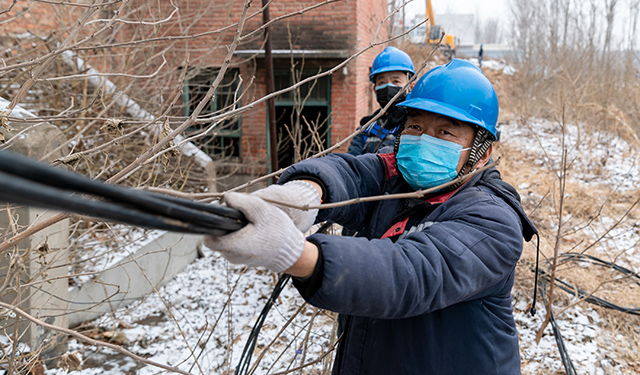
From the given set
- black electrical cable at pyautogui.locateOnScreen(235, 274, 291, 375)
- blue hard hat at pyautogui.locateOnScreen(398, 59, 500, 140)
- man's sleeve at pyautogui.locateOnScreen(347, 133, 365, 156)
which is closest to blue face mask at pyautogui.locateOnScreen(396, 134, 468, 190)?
blue hard hat at pyautogui.locateOnScreen(398, 59, 500, 140)

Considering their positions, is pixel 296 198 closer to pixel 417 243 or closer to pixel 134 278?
pixel 417 243

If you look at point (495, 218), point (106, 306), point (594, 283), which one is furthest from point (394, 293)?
point (594, 283)

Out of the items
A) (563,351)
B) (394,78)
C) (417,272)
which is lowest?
(563,351)

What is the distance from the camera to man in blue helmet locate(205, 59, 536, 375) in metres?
0.98

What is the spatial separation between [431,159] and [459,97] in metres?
0.25

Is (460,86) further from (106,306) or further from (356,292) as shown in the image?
(106,306)

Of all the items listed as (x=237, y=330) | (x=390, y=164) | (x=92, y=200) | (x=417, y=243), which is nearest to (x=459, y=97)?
(x=390, y=164)

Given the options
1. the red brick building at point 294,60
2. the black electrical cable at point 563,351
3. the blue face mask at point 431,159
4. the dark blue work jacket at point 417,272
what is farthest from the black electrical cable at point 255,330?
the red brick building at point 294,60

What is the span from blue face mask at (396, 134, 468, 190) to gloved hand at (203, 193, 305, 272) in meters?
0.81

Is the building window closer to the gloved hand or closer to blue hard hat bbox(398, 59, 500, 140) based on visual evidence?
blue hard hat bbox(398, 59, 500, 140)

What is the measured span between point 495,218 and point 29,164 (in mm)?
1144

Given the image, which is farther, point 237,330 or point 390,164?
point 237,330

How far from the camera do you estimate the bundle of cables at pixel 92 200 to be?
52cm

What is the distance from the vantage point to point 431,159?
62.6 inches
